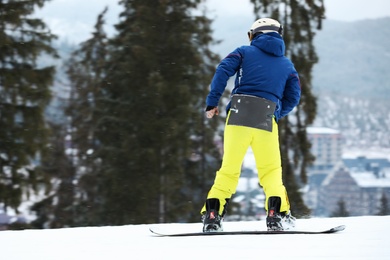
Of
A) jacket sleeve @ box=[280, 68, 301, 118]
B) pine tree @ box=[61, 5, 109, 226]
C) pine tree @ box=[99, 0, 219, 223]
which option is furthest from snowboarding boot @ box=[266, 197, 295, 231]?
pine tree @ box=[61, 5, 109, 226]

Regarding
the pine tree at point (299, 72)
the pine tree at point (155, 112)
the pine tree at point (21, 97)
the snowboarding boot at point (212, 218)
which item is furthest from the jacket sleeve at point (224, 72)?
the pine tree at point (155, 112)

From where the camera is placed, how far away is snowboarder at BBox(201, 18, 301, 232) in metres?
6.36

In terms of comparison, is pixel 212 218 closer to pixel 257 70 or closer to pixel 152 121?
pixel 257 70

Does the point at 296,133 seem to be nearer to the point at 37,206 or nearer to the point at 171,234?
the point at 37,206

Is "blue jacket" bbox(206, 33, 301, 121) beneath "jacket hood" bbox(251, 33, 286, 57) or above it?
beneath

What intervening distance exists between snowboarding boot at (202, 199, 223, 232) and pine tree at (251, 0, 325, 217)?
12703 millimetres

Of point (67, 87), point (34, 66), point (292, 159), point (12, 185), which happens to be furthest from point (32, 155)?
point (67, 87)

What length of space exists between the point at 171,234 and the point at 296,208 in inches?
534

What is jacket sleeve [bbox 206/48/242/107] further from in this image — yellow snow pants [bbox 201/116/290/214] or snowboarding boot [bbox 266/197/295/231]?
snowboarding boot [bbox 266/197/295/231]

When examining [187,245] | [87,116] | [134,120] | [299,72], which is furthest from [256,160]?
[87,116]

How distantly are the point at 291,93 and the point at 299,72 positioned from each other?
13.6 metres

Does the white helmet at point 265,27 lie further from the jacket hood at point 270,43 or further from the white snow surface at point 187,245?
the white snow surface at point 187,245

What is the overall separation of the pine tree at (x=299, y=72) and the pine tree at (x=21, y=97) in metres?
5.92

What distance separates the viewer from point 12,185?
61.2 feet
